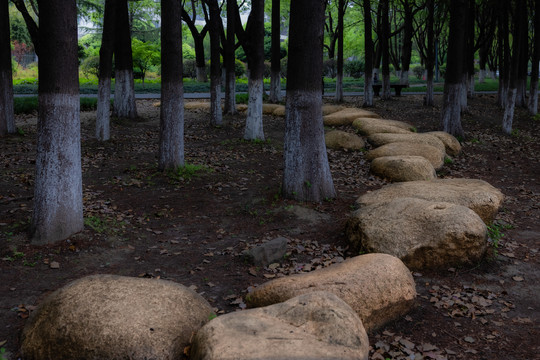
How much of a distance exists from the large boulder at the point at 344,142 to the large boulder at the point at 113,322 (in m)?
9.05

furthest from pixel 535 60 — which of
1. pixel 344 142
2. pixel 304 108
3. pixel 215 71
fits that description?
pixel 304 108

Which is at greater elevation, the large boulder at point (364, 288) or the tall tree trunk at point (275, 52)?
the tall tree trunk at point (275, 52)

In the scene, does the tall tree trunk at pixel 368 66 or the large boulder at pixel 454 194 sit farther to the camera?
the tall tree trunk at pixel 368 66

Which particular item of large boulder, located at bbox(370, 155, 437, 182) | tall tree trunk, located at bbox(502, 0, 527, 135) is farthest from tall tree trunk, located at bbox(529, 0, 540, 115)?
large boulder, located at bbox(370, 155, 437, 182)

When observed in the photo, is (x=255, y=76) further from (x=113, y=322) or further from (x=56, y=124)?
(x=113, y=322)

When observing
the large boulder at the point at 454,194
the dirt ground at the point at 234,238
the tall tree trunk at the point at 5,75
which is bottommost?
the dirt ground at the point at 234,238

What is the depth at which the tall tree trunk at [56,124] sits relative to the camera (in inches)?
245

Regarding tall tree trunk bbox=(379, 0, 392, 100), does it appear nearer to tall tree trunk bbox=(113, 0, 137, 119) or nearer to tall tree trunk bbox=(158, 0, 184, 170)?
tall tree trunk bbox=(113, 0, 137, 119)

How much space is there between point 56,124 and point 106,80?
6.34 m

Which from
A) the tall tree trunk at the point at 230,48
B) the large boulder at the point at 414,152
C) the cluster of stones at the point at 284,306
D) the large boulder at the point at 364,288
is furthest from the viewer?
the tall tree trunk at the point at 230,48

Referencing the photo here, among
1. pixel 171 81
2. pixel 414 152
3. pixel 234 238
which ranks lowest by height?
pixel 234 238

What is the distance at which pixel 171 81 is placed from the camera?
372 inches

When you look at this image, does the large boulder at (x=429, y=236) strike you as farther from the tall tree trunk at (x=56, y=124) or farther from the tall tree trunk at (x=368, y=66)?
the tall tree trunk at (x=368, y=66)

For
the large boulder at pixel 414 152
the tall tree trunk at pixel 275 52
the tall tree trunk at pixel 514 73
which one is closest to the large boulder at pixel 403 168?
the large boulder at pixel 414 152
